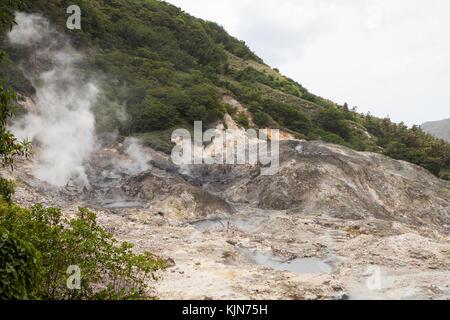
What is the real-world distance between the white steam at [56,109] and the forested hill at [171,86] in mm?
1080

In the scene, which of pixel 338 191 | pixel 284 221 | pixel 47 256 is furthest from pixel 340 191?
pixel 47 256

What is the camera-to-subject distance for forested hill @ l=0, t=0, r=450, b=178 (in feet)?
88.0

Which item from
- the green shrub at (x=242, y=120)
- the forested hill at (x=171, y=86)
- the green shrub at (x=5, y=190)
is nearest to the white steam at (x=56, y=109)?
the forested hill at (x=171, y=86)

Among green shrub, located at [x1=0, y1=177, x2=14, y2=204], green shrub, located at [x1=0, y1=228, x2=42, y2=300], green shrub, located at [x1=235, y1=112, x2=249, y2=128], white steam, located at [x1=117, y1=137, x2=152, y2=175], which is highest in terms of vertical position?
green shrub, located at [x1=235, y1=112, x2=249, y2=128]

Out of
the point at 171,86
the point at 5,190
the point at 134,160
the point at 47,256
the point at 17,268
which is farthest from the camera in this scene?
the point at 171,86

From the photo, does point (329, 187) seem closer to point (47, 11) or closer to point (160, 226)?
point (160, 226)

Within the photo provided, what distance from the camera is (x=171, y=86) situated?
33.0m

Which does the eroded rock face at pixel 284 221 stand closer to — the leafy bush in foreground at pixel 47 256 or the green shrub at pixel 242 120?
the leafy bush in foreground at pixel 47 256

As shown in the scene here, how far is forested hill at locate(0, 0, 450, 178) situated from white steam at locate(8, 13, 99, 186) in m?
1.08

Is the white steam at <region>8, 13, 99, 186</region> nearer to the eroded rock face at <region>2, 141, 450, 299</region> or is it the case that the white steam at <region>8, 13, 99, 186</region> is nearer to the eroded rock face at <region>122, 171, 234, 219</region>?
the eroded rock face at <region>2, 141, 450, 299</region>

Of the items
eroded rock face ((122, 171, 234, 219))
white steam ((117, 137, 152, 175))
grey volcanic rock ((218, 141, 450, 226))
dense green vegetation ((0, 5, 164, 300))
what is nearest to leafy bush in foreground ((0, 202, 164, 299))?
dense green vegetation ((0, 5, 164, 300))

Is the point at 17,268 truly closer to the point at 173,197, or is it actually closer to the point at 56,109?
the point at 173,197

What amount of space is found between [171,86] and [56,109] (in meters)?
12.6
